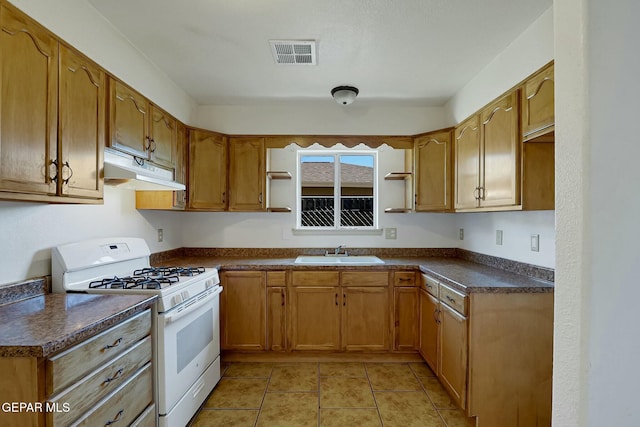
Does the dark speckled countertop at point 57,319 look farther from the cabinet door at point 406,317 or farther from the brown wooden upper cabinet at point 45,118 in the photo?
the cabinet door at point 406,317

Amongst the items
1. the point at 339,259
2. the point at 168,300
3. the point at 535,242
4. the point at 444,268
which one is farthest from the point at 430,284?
the point at 168,300

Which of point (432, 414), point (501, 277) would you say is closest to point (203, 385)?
point (432, 414)

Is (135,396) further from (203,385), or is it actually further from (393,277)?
(393,277)

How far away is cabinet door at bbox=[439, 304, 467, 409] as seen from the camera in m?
1.92

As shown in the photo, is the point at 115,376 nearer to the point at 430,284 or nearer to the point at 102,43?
the point at 102,43

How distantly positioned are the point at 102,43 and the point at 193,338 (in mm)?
1993

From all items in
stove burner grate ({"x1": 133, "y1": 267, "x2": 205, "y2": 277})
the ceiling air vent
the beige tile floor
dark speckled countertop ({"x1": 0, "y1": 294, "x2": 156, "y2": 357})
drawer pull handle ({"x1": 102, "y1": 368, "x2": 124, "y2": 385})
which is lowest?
the beige tile floor

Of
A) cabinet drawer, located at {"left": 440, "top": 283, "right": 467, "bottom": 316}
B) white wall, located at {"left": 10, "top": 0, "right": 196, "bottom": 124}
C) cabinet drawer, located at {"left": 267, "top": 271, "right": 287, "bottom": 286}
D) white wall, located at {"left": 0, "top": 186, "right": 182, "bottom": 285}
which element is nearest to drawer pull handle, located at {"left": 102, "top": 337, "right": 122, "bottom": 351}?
white wall, located at {"left": 0, "top": 186, "right": 182, "bottom": 285}

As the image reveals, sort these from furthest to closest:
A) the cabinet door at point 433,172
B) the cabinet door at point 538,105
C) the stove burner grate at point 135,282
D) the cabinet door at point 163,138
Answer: the cabinet door at point 433,172
the cabinet door at point 163,138
the stove burner grate at point 135,282
the cabinet door at point 538,105

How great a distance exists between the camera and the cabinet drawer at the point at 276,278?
2738 mm

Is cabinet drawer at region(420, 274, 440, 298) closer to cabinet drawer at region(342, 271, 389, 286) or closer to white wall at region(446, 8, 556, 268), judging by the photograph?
cabinet drawer at region(342, 271, 389, 286)

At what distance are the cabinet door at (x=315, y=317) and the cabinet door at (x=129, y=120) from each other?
1682mm

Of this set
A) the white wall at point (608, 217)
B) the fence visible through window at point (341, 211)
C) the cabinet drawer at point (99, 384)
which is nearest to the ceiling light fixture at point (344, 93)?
the fence visible through window at point (341, 211)

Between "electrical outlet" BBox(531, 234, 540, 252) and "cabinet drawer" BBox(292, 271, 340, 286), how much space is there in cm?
153
